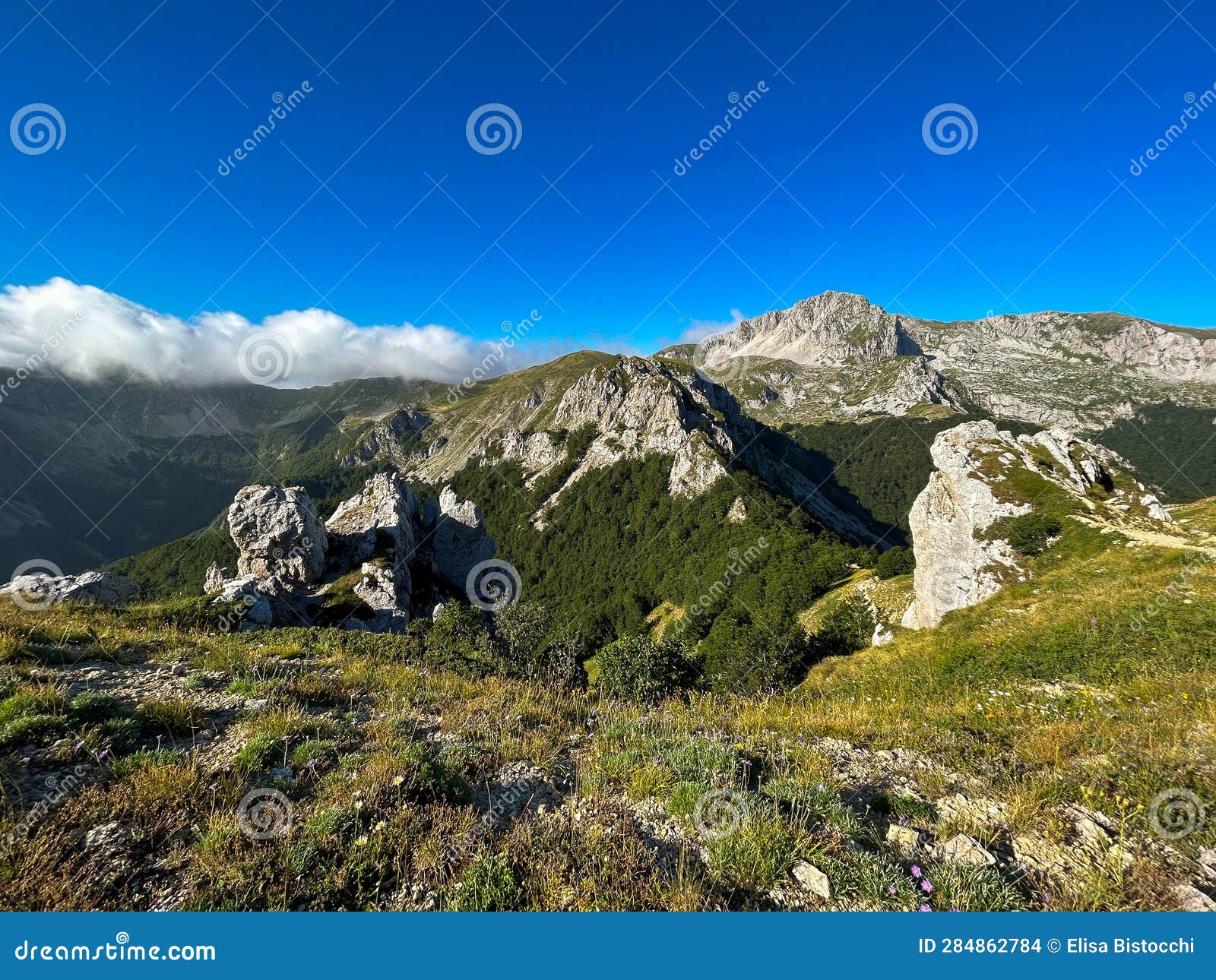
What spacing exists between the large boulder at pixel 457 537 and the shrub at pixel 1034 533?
73.8m

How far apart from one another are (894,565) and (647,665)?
3645 cm

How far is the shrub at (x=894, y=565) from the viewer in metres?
53.1

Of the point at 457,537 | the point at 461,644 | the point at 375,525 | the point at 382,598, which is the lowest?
the point at 461,644

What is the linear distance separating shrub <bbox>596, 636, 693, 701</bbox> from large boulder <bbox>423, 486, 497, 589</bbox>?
162 ft

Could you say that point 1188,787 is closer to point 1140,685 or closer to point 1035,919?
point 1035,919

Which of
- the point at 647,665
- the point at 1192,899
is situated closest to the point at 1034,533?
the point at 647,665

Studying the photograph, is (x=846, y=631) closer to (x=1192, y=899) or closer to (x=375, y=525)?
(x=1192, y=899)

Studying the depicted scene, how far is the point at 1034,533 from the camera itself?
1041 inches

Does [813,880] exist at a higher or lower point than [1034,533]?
lower

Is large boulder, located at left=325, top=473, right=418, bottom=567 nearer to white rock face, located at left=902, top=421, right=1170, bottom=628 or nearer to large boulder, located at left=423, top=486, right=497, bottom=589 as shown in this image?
large boulder, located at left=423, top=486, right=497, bottom=589

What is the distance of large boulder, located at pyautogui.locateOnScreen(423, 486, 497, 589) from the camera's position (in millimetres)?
83750

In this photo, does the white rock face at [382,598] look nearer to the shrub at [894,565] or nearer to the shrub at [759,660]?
the shrub at [759,660]

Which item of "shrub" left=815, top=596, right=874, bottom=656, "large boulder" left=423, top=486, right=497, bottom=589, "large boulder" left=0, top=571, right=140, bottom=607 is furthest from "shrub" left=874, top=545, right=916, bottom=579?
"large boulder" left=0, top=571, right=140, bottom=607

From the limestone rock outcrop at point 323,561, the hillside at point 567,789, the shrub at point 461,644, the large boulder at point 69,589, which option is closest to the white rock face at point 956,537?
the hillside at point 567,789
